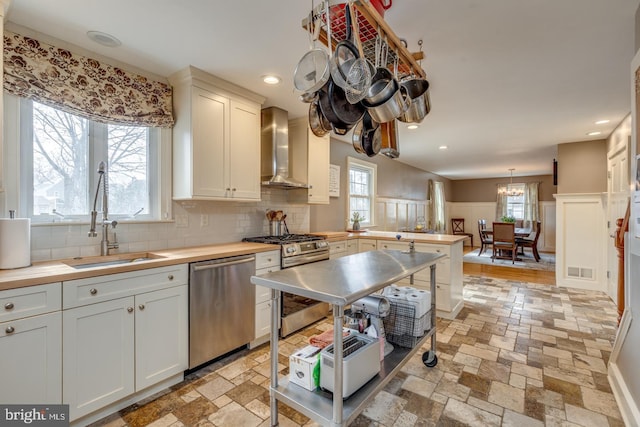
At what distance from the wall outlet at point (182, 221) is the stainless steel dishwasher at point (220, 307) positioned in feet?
2.18

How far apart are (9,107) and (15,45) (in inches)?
14.9

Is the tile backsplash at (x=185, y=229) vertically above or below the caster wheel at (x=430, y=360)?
above

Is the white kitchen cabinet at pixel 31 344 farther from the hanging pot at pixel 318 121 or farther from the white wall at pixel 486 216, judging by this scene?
the white wall at pixel 486 216

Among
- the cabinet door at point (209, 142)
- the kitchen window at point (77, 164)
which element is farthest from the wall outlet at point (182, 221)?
the cabinet door at point (209, 142)

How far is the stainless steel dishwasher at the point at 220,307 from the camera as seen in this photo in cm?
221

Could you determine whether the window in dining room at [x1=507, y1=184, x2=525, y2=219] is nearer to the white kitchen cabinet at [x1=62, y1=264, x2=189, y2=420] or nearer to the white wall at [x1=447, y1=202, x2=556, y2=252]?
the white wall at [x1=447, y1=202, x2=556, y2=252]

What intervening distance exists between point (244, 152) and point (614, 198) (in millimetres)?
4661

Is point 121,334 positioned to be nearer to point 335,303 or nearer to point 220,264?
point 220,264

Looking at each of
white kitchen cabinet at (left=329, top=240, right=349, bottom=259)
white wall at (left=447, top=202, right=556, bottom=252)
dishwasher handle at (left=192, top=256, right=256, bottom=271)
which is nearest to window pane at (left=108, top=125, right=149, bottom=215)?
dishwasher handle at (left=192, top=256, right=256, bottom=271)

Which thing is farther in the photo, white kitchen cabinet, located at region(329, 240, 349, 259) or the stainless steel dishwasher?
white kitchen cabinet, located at region(329, 240, 349, 259)

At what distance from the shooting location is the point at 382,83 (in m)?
1.55

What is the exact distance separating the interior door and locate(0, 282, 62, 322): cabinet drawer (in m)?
5.08

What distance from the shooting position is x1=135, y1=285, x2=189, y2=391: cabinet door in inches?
75.8

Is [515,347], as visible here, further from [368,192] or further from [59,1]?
[59,1]
